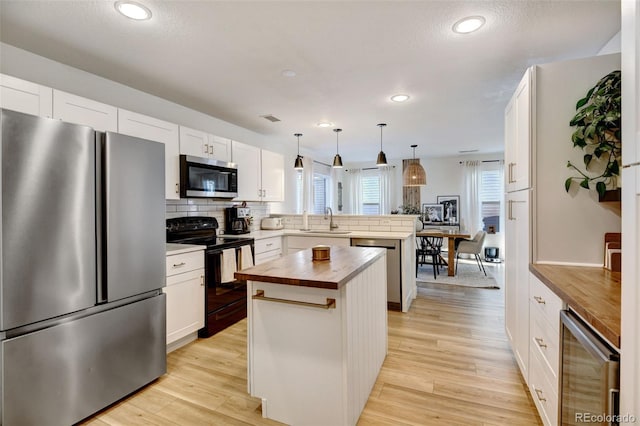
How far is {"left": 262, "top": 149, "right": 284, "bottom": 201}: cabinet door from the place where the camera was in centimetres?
446

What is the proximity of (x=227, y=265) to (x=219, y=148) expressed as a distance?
1.42 meters

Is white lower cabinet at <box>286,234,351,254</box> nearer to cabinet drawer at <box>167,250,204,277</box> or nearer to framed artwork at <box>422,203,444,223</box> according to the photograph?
cabinet drawer at <box>167,250,204,277</box>

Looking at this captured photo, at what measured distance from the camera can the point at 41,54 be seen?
234cm

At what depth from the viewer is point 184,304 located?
278 centimetres

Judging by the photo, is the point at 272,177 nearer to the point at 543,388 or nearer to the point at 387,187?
the point at 543,388

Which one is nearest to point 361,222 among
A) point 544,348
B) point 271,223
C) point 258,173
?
point 271,223

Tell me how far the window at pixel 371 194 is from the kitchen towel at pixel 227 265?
5395 millimetres

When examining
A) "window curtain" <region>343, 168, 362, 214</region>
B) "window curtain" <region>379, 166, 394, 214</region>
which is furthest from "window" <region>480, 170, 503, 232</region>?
"window curtain" <region>343, 168, 362, 214</region>

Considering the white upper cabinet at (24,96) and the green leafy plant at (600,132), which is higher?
the white upper cabinet at (24,96)

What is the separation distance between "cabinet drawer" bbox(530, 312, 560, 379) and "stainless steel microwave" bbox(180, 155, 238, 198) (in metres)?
3.03

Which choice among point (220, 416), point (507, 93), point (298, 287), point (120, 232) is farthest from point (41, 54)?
point (507, 93)

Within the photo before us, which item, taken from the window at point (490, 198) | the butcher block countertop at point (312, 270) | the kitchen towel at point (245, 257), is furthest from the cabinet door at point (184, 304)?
the window at point (490, 198)

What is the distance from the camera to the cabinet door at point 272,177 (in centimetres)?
446

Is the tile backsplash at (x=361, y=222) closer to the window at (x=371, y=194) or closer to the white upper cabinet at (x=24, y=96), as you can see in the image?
the white upper cabinet at (x=24, y=96)
